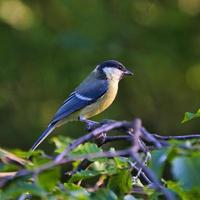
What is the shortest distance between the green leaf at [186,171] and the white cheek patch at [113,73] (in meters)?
3.32

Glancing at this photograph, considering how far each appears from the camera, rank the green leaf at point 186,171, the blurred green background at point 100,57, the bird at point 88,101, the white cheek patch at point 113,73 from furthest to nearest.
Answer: the blurred green background at point 100,57, the white cheek patch at point 113,73, the bird at point 88,101, the green leaf at point 186,171

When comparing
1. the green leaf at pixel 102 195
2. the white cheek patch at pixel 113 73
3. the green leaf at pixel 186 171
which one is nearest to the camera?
the green leaf at pixel 186 171

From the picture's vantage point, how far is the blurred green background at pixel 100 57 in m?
6.31

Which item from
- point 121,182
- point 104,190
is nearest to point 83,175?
point 121,182

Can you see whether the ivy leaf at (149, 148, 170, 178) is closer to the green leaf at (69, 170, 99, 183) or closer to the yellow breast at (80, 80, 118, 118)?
the green leaf at (69, 170, 99, 183)

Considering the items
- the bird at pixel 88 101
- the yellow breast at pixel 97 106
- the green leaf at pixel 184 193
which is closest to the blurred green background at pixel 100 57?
the bird at pixel 88 101

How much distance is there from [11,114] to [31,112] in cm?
19

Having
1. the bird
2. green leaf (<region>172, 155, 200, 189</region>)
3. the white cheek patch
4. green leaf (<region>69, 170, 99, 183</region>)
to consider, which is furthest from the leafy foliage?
the white cheek patch

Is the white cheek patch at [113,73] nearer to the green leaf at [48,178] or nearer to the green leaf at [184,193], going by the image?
the green leaf at [184,193]

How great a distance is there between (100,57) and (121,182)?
5.15 meters

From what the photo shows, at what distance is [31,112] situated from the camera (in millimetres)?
6672

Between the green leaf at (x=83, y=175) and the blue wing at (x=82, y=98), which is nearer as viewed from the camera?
the green leaf at (x=83, y=175)

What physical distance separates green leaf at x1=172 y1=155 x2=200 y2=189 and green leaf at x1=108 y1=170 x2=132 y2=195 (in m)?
0.27

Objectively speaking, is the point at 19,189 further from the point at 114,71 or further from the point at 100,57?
the point at 100,57
